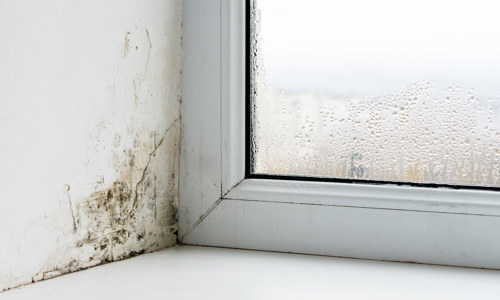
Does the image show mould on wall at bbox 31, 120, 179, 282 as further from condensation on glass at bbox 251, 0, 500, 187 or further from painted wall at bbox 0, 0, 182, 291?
condensation on glass at bbox 251, 0, 500, 187

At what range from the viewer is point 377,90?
95cm

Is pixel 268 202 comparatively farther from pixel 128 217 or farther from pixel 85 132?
pixel 85 132

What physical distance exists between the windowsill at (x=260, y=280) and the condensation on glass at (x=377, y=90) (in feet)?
0.52

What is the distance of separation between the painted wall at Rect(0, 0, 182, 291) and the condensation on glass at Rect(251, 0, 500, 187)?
181 millimetres

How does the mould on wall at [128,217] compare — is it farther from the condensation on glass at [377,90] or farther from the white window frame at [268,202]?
the condensation on glass at [377,90]

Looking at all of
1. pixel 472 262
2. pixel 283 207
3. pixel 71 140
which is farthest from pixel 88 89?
pixel 472 262

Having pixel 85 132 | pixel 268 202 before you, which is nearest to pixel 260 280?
pixel 268 202

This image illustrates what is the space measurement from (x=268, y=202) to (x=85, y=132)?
1.12 ft

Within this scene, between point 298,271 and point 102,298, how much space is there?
30 centimetres

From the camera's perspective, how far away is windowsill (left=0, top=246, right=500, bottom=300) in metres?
0.72

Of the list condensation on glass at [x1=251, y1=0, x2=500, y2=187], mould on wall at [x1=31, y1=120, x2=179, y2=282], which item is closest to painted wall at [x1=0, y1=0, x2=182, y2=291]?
mould on wall at [x1=31, y1=120, x2=179, y2=282]

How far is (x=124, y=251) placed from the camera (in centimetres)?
90

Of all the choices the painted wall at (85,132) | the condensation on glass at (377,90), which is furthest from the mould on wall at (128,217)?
the condensation on glass at (377,90)

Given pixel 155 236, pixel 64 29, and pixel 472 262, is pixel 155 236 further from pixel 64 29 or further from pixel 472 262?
pixel 472 262
